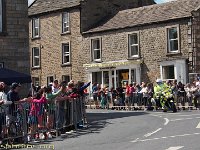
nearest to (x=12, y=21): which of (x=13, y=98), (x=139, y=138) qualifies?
(x=13, y=98)

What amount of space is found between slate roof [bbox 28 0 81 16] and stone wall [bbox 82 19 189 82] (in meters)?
4.45

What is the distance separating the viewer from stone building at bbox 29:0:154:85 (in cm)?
4000

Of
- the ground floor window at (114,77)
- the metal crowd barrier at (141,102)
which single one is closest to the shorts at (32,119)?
the metal crowd barrier at (141,102)

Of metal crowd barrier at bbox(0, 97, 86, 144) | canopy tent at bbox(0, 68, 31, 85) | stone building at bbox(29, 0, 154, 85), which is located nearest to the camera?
metal crowd barrier at bbox(0, 97, 86, 144)

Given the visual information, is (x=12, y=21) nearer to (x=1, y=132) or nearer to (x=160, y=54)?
(x=1, y=132)

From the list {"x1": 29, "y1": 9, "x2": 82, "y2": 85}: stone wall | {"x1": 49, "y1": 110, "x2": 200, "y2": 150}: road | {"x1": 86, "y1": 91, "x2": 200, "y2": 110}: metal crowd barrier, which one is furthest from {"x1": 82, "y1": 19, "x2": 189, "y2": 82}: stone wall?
{"x1": 49, "y1": 110, "x2": 200, "y2": 150}: road

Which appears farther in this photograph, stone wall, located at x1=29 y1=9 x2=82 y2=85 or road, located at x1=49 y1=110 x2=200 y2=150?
stone wall, located at x1=29 y1=9 x2=82 y2=85

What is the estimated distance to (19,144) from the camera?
13562 mm

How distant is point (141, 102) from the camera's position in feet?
89.7

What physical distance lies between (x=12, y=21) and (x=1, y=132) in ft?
37.1

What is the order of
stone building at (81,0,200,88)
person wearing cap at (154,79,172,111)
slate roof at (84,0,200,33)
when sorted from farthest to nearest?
slate roof at (84,0,200,33)
stone building at (81,0,200,88)
person wearing cap at (154,79,172,111)

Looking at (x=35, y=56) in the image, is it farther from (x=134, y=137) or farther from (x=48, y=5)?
(x=134, y=137)

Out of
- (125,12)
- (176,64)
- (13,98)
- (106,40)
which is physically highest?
(125,12)

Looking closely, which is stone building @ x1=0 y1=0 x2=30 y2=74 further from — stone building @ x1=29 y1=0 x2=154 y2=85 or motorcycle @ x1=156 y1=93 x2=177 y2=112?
stone building @ x1=29 y1=0 x2=154 y2=85
